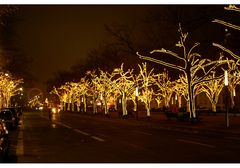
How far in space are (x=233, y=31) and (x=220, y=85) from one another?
44232 mm

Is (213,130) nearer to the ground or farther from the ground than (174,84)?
nearer to the ground

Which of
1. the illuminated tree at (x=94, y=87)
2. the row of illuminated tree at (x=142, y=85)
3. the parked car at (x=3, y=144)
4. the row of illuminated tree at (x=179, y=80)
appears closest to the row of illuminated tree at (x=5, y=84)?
the illuminated tree at (x=94, y=87)

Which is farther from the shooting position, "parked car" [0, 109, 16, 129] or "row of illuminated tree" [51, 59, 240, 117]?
"row of illuminated tree" [51, 59, 240, 117]

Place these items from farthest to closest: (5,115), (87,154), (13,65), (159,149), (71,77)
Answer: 1. (71,77)
2. (13,65)
3. (5,115)
4. (159,149)
5. (87,154)

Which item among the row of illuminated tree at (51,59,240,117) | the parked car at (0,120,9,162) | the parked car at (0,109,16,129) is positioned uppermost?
the row of illuminated tree at (51,59,240,117)

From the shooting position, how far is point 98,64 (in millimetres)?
79750

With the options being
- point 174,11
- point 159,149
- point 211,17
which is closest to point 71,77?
point 174,11

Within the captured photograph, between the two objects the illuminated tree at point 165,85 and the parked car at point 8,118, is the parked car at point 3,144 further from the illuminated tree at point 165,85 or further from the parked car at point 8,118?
the illuminated tree at point 165,85

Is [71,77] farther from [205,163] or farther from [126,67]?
[205,163]

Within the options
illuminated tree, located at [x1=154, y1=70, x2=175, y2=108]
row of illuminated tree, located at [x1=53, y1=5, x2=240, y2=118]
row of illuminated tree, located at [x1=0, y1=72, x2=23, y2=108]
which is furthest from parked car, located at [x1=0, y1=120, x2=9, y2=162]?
illuminated tree, located at [x1=154, y1=70, x2=175, y2=108]

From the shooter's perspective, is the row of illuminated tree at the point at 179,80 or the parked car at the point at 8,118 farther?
the row of illuminated tree at the point at 179,80

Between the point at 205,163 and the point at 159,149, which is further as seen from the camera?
the point at 159,149

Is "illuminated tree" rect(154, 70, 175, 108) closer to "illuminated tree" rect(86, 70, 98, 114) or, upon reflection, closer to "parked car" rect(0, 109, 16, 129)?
"illuminated tree" rect(86, 70, 98, 114)

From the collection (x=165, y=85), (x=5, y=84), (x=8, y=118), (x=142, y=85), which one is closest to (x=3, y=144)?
(x=8, y=118)
